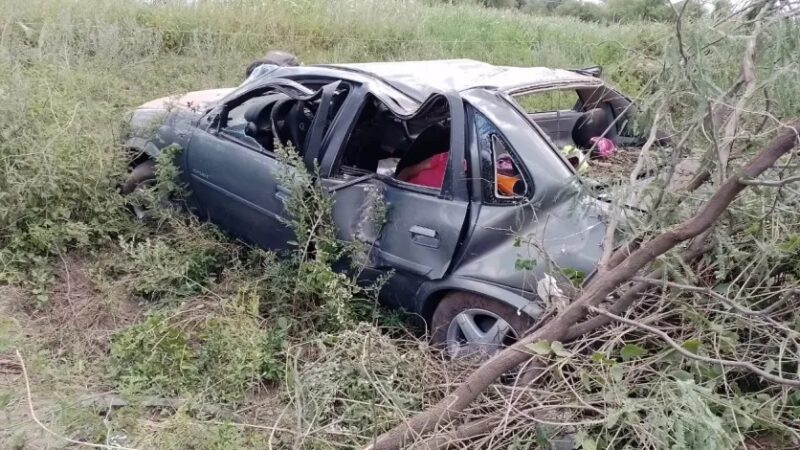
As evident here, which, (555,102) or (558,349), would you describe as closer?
(558,349)

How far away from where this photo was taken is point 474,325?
11.2 ft

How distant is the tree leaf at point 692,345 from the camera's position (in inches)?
96.6

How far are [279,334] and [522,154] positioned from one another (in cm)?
163

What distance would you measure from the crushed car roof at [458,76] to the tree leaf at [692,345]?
1.81m

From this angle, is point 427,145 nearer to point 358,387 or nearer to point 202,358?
point 358,387

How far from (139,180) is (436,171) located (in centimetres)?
261

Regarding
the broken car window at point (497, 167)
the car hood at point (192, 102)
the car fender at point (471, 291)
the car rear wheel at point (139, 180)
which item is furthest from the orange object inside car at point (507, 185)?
the car rear wheel at point (139, 180)

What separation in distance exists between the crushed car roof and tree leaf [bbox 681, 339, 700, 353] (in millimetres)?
1807

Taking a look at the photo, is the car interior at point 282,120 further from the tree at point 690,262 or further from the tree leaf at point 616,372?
the tree leaf at point 616,372

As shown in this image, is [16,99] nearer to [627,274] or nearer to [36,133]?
[36,133]

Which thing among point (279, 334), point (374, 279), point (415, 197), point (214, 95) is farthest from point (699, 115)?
point (214, 95)

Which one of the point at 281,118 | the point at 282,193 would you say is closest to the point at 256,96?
the point at 281,118

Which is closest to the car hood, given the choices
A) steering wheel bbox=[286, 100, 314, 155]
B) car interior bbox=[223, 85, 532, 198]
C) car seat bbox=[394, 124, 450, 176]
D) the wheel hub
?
car interior bbox=[223, 85, 532, 198]

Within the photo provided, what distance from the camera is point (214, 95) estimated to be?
19.3 feet
